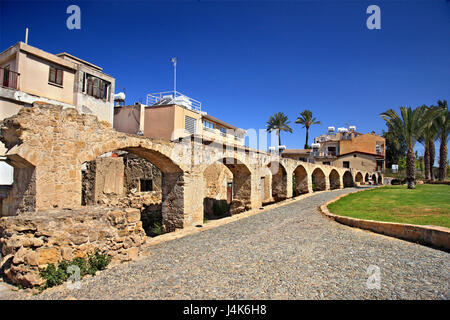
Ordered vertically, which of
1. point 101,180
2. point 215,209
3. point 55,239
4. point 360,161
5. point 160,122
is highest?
point 160,122

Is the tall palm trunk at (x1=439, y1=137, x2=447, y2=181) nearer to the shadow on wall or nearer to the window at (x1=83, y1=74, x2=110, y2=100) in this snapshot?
the shadow on wall

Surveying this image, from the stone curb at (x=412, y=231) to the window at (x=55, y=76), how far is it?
58.2ft

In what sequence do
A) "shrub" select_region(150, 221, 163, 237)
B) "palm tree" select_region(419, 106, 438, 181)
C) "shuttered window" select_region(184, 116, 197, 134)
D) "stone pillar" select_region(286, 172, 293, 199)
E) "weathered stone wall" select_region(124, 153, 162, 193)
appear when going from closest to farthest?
"shrub" select_region(150, 221, 163, 237)
"weathered stone wall" select_region(124, 153, 162, 193)
"stone pillar" select_region(286, 172, 293, 199)
"shuttered window" select_region(184, 116, 197, 134)
"palm tree" select_region(419, 106, 438, 181)

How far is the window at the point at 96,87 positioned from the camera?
18312 mm

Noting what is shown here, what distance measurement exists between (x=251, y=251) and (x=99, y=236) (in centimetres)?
337

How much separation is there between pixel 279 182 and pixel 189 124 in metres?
8.87

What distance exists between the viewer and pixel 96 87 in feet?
62.0

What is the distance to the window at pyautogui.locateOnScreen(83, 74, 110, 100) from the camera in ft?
60.1

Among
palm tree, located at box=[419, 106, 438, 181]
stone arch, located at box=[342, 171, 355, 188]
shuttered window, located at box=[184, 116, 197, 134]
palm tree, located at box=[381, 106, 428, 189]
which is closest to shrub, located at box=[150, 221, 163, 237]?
shuttered window, located at box=[184, 116, 197, 134]

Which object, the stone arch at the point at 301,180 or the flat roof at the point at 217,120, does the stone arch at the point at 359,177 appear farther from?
the flat roof at the point at 217,120

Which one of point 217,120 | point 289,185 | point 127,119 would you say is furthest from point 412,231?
point 217,120

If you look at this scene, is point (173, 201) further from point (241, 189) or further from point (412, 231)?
point (412, 231)

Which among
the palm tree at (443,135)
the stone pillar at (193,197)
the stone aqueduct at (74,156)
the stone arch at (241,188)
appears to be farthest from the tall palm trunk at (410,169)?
the stone pillar at (193,197)

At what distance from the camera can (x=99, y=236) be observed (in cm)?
558
